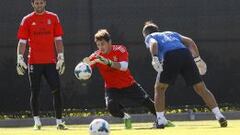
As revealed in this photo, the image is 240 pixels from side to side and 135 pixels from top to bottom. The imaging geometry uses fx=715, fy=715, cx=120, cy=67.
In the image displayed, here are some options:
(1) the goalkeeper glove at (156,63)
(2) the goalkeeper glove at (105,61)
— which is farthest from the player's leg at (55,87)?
(1) the goalkeeper glove at (156,63)

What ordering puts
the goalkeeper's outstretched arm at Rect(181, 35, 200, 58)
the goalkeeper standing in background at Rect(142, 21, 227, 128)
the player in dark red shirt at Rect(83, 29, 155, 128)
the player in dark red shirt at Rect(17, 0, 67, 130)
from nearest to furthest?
1. the goalkeeper standing in background at Rect(142, 21, 227, 128)
2. the goalkeeper's outstretched arm at Rect(181, 35, 200, 58)
3. the player in dark red shirt at Rect(83, 29, 155, 128)
4. the player in dark red shirt at Rect(17, 0, 67, 130)

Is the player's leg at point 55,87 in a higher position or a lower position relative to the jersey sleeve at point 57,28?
lower

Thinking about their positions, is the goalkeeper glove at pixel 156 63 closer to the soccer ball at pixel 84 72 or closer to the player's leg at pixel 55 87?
the soccer ball at pixel 84 72

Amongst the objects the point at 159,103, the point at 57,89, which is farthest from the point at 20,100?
the point at 159,103

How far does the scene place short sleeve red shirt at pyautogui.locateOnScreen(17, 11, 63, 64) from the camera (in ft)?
28.5

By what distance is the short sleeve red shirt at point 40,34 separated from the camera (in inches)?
342

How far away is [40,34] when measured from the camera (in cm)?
872

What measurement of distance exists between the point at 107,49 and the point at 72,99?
3418mm

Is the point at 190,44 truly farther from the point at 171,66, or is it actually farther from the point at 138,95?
the point at 138,95

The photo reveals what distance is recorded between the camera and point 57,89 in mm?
8672

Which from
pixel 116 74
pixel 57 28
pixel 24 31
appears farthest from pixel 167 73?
pixel 24 31

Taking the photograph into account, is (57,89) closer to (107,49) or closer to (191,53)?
(107,49)

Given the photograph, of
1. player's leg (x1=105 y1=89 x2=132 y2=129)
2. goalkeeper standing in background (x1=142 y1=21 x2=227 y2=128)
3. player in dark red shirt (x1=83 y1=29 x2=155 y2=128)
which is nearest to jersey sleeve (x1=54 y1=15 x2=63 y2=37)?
player in dark red shirt (x1=83 y1=29 x2=155 y2=128)

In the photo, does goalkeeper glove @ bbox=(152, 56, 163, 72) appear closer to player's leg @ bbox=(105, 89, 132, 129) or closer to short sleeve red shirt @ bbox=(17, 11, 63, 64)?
player's leg @ bbox=(105, 89, 132, 129)
